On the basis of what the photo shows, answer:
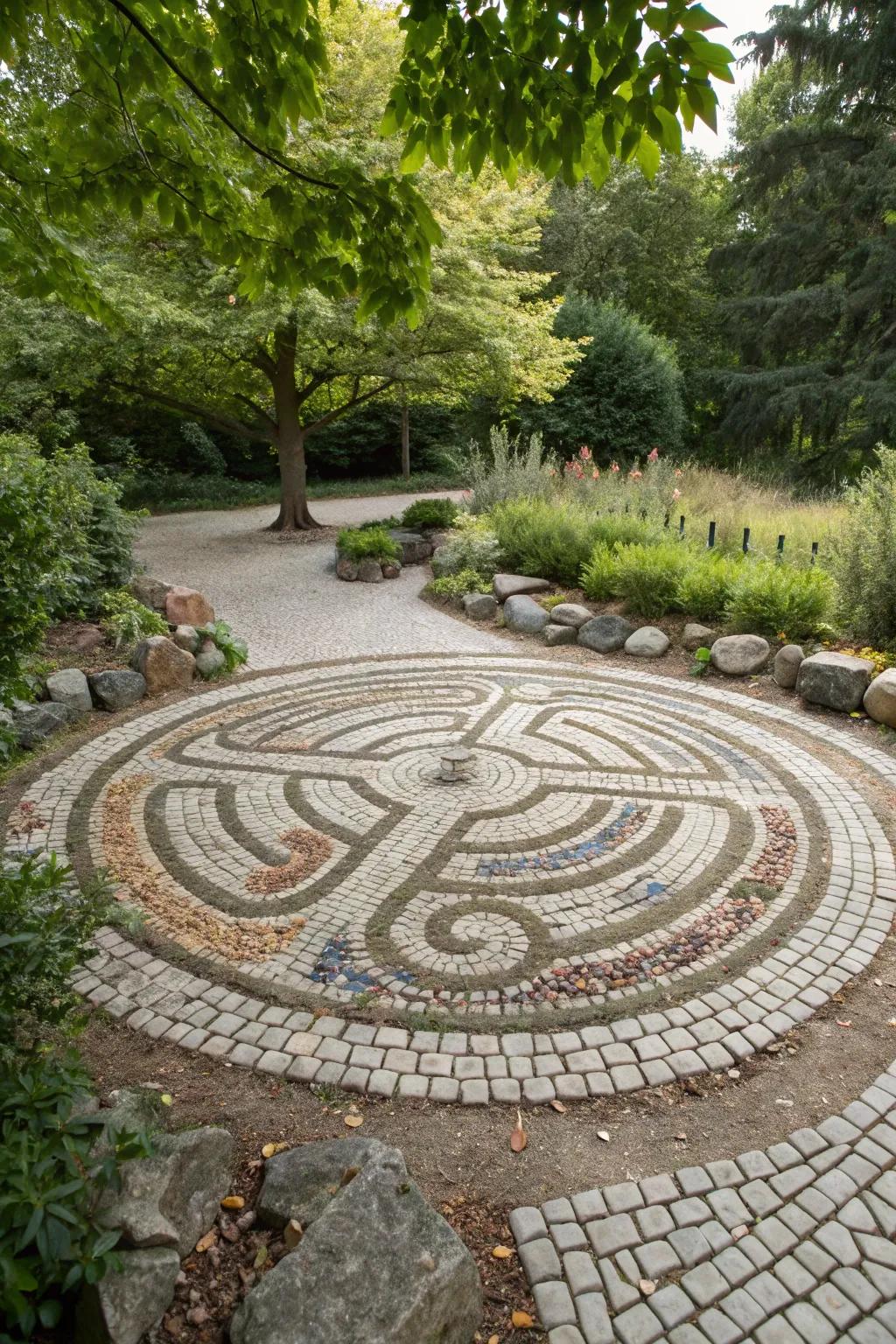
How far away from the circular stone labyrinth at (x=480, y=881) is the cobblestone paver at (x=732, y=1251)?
0.51 meters

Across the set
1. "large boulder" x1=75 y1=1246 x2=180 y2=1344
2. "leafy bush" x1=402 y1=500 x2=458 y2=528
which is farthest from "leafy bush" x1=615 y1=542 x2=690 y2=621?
"large boulder" x1=75 y1=1246 x2=180 y2=1344

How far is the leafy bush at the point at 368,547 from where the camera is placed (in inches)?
518

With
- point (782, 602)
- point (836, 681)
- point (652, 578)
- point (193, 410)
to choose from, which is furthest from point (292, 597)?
point (836, 681)

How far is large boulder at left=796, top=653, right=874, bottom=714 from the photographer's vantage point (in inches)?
280

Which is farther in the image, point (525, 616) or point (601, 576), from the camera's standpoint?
point (525, 616)

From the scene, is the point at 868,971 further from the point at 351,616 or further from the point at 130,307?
the point at 130,307

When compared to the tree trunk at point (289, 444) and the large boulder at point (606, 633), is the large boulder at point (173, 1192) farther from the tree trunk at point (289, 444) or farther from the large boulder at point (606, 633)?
the tree trunk at point (289, 444)

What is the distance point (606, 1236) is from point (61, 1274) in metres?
1.63

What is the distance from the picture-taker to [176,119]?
363 centimetres

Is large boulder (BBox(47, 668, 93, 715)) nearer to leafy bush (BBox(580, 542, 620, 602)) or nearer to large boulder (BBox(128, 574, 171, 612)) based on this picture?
large boulder (BBox(128, 574, 171, 612))

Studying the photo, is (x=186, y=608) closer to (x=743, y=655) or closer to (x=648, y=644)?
(x=648, y=644)

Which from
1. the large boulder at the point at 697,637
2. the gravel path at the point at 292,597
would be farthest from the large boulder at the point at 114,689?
the large boulder at the point at 697,637

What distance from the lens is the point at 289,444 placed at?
16109 mm

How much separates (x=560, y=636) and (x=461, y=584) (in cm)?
239
